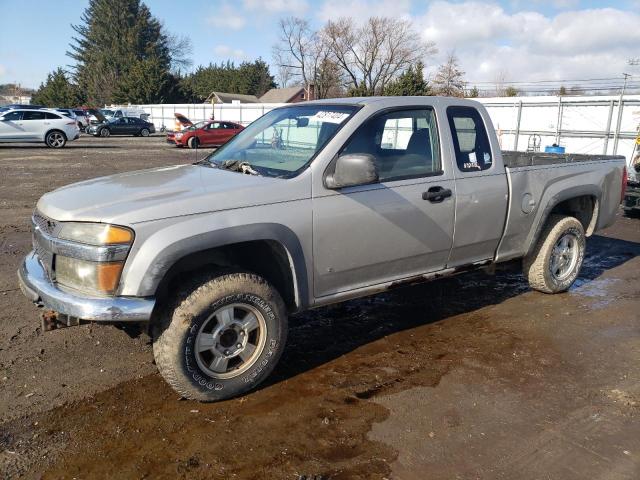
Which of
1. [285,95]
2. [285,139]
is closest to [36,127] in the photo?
[285,139]

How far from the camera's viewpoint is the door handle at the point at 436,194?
13.8 feet

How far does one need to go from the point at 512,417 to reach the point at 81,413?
270 cm

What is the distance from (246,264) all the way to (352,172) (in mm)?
973

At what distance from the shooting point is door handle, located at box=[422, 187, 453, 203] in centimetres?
421

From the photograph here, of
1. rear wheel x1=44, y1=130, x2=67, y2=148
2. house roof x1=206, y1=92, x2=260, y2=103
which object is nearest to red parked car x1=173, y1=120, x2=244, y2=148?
rear wheel x1=44, y1=130, x2=67, y2=148

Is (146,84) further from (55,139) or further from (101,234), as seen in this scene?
(101,234)

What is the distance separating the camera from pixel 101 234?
3.06 metres

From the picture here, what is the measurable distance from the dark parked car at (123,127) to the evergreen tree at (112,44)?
115 ft

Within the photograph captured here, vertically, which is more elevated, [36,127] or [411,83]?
[411,83]

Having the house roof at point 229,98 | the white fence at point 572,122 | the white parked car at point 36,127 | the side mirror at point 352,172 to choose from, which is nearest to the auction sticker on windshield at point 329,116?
the side mirror at point 352,172

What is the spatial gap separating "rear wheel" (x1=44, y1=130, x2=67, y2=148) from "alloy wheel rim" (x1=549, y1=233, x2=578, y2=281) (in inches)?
925

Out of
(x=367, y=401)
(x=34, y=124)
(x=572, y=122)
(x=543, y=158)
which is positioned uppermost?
(x=572, y=122)

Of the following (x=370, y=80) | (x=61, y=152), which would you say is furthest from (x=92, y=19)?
(x=61, y=152)

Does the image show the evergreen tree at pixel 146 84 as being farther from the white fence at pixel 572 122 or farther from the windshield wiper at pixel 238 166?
the windshield wiper at pixel 238 166
